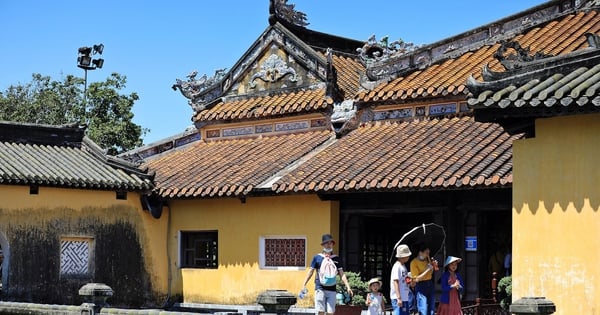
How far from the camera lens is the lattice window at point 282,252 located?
66.1ft

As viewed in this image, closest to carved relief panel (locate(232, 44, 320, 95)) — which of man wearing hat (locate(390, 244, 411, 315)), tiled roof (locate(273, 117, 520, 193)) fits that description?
tiled roof (locate(273, 117, 520, 193))

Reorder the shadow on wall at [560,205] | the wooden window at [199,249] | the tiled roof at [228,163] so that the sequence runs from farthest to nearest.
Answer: the wooden window at [199,249] → the tiled roof at [228,163] → the shadow on wall at [560,205]

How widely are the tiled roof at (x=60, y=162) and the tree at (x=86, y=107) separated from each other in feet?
41.8

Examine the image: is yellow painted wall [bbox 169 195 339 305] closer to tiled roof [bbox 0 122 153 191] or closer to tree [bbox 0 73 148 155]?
tiled roof [bbox 0 122 153 191]

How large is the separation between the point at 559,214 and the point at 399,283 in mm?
Result: 2270

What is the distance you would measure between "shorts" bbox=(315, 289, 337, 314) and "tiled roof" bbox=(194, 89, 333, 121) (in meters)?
8.05

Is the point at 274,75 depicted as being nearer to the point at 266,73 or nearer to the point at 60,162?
the point at 266,73

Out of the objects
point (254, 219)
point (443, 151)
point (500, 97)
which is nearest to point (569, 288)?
point (500, 97)

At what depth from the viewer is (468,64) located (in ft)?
68.3

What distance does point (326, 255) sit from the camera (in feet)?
47.7

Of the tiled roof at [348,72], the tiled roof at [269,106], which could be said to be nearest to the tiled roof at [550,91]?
the tiled roof at [269,106]

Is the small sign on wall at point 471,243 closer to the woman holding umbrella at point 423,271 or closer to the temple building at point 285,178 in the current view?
the temple building at point 285,178

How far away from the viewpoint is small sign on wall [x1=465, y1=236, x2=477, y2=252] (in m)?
18.1

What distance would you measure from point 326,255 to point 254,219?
253 inches
